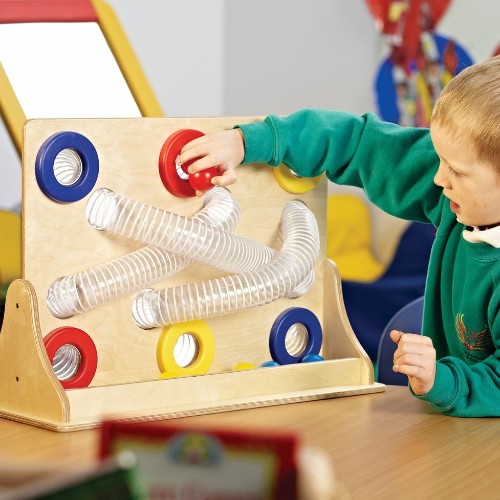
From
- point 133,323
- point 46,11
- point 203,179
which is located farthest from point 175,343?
point 46,11

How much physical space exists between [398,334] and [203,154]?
28 cm

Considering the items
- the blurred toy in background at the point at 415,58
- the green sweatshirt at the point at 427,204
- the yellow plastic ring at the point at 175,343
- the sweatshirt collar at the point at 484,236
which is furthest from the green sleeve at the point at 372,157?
the blurred toy in background at the point at 415,58

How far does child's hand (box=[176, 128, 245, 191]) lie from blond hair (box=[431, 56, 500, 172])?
22 centimetres

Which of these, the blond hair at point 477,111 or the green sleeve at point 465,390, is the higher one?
the blond hair at point 477,111

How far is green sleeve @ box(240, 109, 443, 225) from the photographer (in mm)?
1165

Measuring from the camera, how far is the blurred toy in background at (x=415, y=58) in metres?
3.96

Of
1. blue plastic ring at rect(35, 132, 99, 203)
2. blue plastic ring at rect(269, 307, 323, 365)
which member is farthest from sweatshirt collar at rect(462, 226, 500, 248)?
blue plastic ring at rect(35, 132, 99, 203)

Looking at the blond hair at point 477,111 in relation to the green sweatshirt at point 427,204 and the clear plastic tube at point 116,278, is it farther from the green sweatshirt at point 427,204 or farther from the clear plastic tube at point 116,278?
the clear plastic tube at point 116,278

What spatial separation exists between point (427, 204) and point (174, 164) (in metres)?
0.34

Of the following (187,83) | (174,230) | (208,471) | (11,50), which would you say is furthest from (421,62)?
(208,471)

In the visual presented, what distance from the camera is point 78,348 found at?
0.98 m

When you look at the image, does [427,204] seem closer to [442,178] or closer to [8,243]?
[442,178]

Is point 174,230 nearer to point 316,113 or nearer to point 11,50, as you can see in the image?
point 316,113

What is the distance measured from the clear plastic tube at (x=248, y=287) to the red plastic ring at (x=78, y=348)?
64 mm
